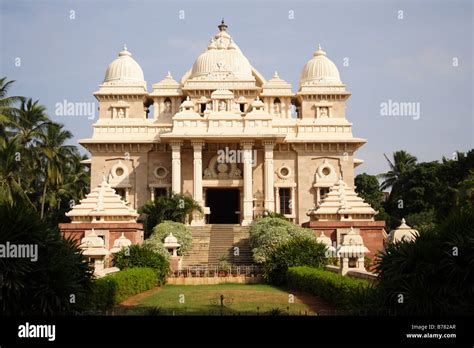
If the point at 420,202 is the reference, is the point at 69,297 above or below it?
below

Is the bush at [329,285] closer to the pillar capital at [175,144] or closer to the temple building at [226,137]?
the temple building at [226,137]

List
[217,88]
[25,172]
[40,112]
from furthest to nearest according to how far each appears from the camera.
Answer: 1. [217,88]
2. [40,112]
3. [25,172]

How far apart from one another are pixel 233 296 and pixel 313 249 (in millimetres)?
6177

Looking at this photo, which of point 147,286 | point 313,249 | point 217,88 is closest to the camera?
point 147,286

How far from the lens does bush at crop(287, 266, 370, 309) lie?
17.4 meters

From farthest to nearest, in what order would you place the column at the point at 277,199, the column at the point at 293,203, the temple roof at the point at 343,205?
the column at the point at 293,203, the column at the point at 277,199, the temple roof at the point at 343,205

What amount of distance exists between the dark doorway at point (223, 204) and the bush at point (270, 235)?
14653 millimetres

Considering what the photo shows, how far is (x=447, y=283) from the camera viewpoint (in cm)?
1441

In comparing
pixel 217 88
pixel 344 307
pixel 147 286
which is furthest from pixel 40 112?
pixel 344 307

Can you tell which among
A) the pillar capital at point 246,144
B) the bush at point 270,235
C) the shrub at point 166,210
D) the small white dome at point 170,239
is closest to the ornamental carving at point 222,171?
the pillar capital at point 246,144

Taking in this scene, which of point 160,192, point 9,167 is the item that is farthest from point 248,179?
point 9,167

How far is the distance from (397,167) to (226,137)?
24.2 m

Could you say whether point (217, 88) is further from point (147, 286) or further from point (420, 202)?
point (147, 286)

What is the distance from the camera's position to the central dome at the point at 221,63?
49.1 m
